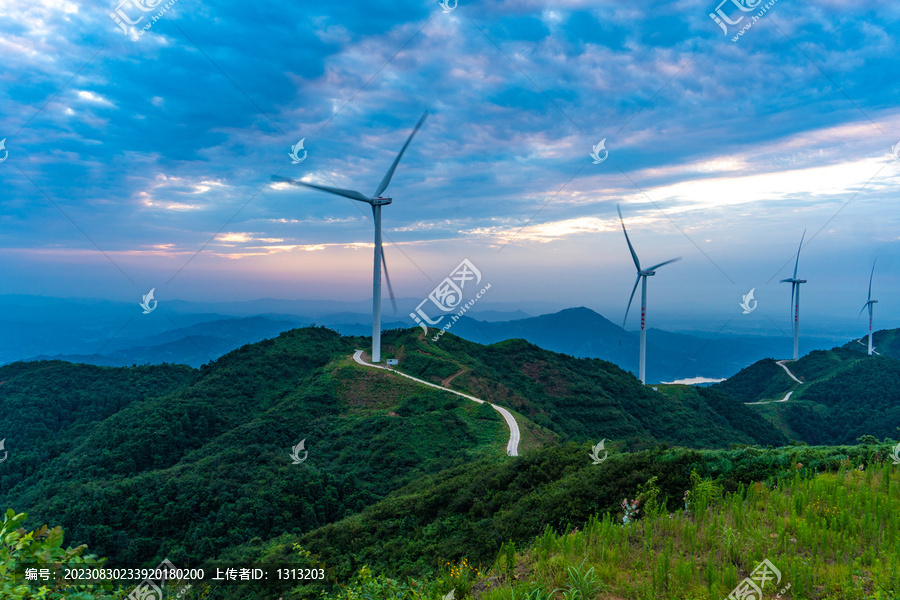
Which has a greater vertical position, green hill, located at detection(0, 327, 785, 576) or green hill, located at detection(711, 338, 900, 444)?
green hill, located at detection(0, 327, 785, 576)

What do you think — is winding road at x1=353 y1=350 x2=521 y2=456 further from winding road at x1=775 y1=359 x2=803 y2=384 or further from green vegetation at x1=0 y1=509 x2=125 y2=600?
winding road at x1=775 y1=359 x2=803 y2=384

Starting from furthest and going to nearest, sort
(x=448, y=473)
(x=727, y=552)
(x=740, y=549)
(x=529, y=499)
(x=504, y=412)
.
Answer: (x=504, y=412), (x=448, y=473), (x=529, y=499), (x=740, y=549), (x=727, y=552)

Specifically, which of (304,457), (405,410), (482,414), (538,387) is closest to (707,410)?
(538,387)

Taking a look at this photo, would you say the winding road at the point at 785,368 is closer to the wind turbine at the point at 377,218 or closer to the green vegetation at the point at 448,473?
the green vegetation at the point at 448,473

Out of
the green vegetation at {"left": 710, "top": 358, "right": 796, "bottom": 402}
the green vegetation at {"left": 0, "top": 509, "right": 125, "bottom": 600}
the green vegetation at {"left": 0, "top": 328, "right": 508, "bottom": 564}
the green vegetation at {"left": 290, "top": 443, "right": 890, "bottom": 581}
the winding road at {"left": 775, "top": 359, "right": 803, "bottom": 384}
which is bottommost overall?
the green vegetation at {"left": 710, "top": 358, "right": 796, "bottom": 402}

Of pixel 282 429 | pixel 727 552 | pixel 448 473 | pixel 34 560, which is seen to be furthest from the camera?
pixel 282 429

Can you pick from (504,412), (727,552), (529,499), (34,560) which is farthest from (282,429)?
(727,552)

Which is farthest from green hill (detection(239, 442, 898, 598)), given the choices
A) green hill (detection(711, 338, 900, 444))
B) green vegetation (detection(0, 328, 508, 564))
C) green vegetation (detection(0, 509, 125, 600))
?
green hill (detection(711, 338, 900, 444))

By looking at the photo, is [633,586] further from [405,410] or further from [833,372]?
[833,372]

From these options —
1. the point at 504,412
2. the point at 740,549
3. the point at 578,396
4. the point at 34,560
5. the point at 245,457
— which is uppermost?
the point at 34,560

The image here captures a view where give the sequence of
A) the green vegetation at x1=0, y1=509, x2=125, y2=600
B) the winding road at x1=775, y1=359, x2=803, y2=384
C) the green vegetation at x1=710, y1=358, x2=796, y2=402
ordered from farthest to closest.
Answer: the winding road at x1=775, y1=359, x2=803, y2=384 < the green vegetation at x1=710, y1=358, x2=796, y2=402 < the green vegetation at x1=0, y1=509, x2=125, y2=600

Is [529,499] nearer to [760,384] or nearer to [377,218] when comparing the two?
[377,218]
